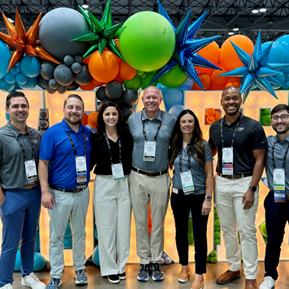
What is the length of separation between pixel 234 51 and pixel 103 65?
1366 millimetres

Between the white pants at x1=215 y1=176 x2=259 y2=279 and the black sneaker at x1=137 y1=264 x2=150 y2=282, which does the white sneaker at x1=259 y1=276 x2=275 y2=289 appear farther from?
the black sneaker at x1=137 y1=264 x2=150 y2=282

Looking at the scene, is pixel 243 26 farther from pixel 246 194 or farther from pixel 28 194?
pixel 28 194

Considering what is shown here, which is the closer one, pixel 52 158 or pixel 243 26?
pixel 52 158

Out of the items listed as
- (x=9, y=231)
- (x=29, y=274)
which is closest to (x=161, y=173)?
(x=9, y=231)

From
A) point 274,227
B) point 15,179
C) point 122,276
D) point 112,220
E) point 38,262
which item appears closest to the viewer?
point 15,179

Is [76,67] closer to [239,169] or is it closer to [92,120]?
[92,120]

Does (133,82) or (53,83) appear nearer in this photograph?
(53,83)

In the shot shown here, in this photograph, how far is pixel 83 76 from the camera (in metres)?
2.60

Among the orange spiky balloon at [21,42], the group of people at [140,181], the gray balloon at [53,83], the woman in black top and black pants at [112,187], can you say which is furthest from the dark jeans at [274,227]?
the orange spiky balloon at [21,42]

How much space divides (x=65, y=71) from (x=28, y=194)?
1165 mm

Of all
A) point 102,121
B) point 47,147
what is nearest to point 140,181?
point 102,121

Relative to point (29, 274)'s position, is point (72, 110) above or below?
above

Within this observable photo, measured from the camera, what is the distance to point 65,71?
2.51 metres

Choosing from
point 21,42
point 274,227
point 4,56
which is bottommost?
Answer: point 274,227
